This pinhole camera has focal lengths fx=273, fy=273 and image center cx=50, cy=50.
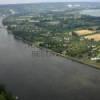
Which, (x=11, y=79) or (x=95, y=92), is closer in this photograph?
(x=95, y=92)

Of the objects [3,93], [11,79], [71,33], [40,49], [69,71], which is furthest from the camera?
[71,33]

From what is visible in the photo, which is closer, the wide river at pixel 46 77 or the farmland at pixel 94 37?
the wide river at pixel 46 77

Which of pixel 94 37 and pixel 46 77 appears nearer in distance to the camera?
pixel 46 77

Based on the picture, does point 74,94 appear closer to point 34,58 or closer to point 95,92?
point 95,92

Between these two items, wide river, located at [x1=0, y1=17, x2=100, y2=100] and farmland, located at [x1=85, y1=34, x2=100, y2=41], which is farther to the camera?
farmland, located at [x1=85, y1=34, x2=100, y2=41]

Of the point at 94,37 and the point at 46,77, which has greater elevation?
the point at 46,77

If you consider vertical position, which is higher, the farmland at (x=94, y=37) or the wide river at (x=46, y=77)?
the wide river at (x=46, y=77)

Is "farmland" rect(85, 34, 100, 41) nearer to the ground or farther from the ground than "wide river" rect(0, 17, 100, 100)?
nearer to the ground

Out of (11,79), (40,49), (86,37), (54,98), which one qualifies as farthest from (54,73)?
(86,37)
